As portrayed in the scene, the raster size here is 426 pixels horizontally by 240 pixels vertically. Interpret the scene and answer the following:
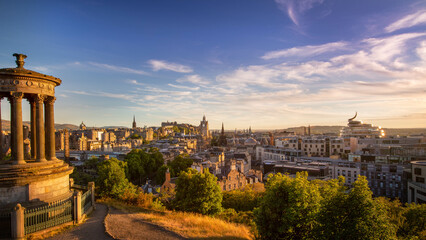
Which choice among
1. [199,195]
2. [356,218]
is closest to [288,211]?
[356,218]

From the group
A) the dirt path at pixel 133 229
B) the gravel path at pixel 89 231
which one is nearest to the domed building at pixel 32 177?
the gravel path at pixel 89 231

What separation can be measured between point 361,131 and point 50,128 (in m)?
130

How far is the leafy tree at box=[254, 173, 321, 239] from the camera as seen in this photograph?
14234 mm

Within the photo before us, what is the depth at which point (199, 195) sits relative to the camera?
2648 centimetres

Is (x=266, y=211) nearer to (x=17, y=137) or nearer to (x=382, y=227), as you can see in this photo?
(x=382, y=227)

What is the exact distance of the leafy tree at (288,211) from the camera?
14.2m

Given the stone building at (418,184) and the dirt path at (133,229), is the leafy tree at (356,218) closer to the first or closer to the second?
the dirt path at (133,229)

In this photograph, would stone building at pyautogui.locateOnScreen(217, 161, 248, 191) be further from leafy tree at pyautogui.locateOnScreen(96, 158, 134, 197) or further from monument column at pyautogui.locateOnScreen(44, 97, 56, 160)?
monument column at pyautogui.locateOnScreen(44, 97, 56, 160)

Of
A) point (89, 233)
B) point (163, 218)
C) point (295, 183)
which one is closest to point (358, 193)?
point (295, 183)

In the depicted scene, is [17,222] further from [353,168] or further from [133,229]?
[353,168]

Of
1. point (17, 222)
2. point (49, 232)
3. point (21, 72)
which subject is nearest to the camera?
point (17, 222)

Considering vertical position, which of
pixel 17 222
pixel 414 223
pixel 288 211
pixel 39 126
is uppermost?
pixel 39 126

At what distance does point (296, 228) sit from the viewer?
14.5m

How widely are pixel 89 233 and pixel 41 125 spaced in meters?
7.16
